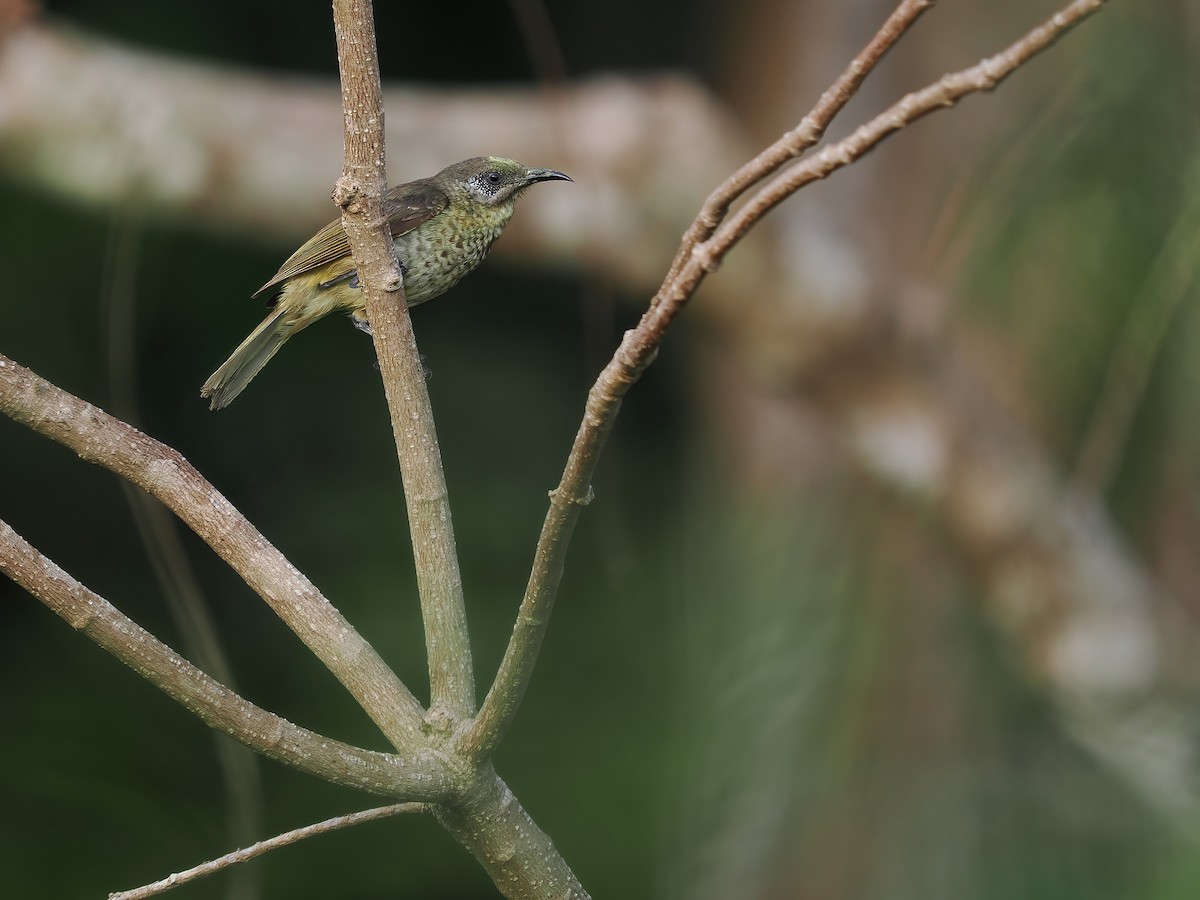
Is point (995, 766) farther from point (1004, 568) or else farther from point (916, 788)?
point (1004, 568)

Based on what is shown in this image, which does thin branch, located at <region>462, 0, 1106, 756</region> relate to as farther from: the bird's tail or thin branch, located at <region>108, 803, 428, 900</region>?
the bird's tail

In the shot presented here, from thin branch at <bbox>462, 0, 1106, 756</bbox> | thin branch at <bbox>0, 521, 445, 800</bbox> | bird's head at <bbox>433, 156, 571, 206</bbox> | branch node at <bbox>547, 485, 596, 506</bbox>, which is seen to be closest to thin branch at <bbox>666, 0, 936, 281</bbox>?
thin branch at <bbox>462, 0, 1106, 756</bbox>

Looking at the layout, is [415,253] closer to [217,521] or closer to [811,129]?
[217,521]

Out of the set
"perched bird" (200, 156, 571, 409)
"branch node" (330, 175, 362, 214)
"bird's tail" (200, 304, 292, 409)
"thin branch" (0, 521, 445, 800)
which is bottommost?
"thin branch" (0, 521, 445, 800)

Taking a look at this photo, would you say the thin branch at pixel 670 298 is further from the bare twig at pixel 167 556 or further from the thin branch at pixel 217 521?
the bare twig at pixel 167 556

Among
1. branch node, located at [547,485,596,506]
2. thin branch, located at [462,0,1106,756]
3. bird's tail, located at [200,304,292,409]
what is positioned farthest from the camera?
bird's tail, located at [200,304,292,409]

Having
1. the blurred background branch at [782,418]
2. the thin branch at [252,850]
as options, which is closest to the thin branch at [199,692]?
the thin branch at [252,850]
